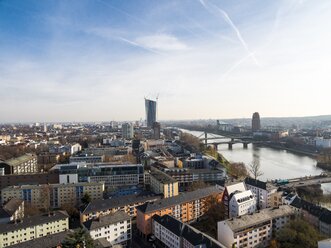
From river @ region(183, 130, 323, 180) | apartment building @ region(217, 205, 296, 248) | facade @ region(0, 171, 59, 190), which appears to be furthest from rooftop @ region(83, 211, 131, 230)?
river @ region(183, 130, 323, 180)

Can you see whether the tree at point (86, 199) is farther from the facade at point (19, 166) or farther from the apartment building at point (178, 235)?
the facade at point (19, 166)

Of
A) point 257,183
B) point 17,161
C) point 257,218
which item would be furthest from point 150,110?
point 257,218

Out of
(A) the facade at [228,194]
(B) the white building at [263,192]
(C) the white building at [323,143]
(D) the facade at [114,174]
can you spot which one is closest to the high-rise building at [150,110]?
(C) the white building at [323,143]

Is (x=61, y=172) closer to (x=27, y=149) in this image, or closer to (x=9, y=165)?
(x=9, y=165)

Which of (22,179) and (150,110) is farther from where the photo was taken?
(150,110)

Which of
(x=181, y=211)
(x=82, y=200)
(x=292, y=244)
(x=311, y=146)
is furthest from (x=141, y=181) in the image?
(x=311, y=146)

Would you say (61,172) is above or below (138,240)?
above

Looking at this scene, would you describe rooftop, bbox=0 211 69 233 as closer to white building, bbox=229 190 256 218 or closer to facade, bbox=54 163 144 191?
white building, bbox=229 190 256 218

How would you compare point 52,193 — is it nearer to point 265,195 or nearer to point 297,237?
point 265,195
